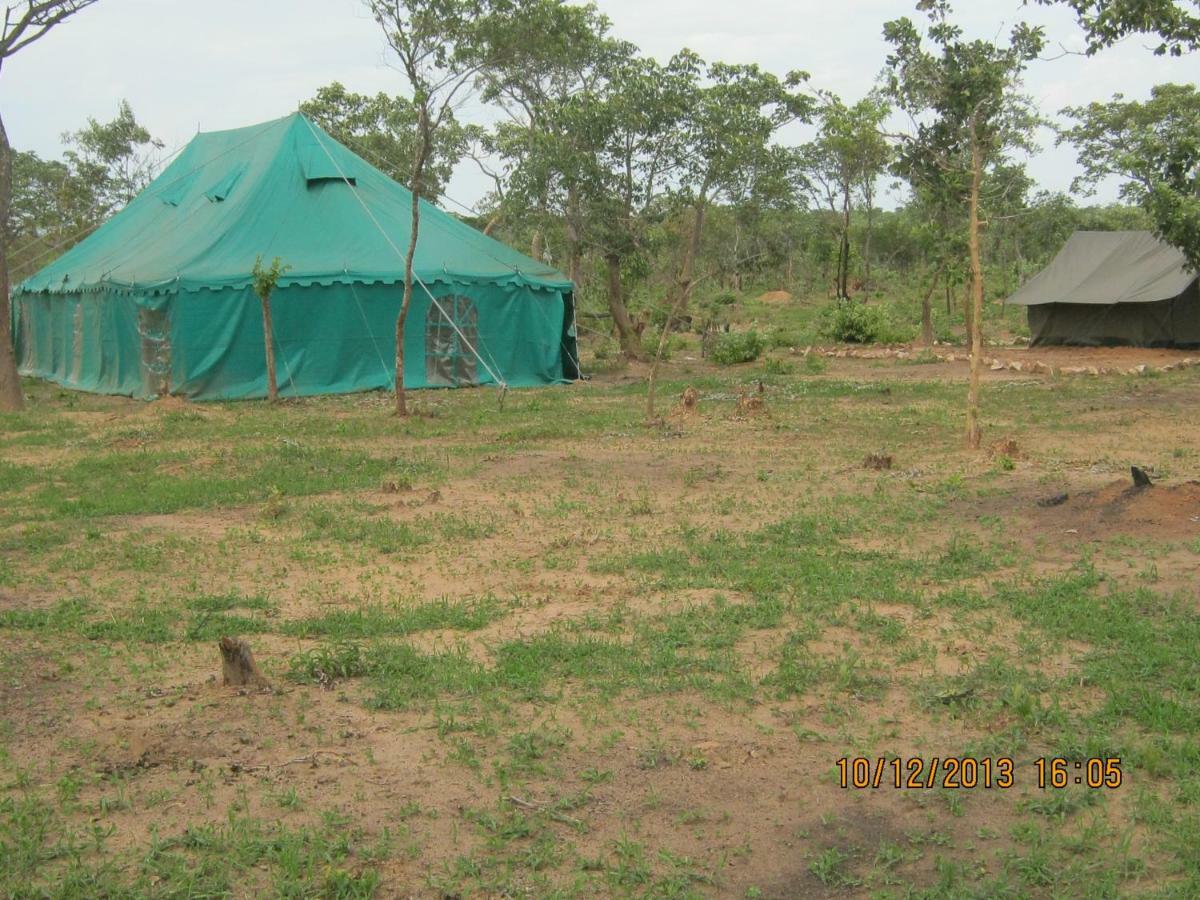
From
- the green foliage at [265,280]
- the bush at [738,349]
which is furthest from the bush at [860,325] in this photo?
the green foliage at [265,280]

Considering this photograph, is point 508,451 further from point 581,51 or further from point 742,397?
point 581,51

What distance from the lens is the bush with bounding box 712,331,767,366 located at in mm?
21844

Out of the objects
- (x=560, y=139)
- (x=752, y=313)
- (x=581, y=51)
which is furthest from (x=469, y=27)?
(x=752, y=313)

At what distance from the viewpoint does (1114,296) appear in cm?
2381

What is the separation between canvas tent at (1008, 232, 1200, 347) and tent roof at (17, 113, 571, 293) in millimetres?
11489

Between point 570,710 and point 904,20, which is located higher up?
point 904,20

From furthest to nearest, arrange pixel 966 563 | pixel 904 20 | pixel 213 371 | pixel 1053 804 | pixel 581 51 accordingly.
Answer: pixel 581 51 → pixel 213 371 → pixel 904 20 → pixel 966 563 → pixel 1053 804

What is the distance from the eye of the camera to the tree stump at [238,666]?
508 cm

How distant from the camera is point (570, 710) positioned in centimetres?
491

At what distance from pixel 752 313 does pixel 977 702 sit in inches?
1150

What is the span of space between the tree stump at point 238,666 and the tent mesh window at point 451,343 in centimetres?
1379

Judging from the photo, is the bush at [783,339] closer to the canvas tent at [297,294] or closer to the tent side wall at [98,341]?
the canvas tent at [297,294]

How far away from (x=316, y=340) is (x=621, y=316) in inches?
249
